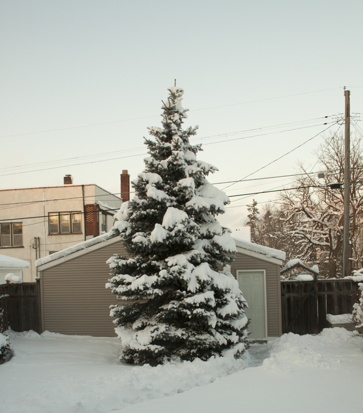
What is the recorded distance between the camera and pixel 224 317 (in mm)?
10133

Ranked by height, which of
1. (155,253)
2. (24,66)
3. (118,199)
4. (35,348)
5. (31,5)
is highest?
(31,5)

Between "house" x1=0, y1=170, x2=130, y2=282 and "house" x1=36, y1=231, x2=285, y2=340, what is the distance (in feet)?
44.8

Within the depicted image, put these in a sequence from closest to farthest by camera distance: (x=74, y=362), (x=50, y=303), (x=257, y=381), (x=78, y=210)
A: (x=257, y=381) → (x=74, y=362) → (x=50, y=303) → (x=78, y=210)

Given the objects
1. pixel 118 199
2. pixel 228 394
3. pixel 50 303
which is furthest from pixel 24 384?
pixel 118 199

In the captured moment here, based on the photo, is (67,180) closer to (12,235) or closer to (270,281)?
(12,235)

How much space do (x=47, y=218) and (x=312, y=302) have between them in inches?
752

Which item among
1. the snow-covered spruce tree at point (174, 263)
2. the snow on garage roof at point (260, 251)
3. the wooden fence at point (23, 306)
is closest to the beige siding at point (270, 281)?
the snow on garage roof at point (260, 251)

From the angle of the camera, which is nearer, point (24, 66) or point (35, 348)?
point (35, 348)

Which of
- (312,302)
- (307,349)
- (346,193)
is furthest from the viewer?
(346,193)

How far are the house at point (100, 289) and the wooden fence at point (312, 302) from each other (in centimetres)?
59

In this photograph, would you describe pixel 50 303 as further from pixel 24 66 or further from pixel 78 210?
pixel 78 210

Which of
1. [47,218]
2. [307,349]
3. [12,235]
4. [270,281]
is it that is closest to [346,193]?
[270,281]

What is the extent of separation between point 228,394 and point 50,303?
8.97 metres

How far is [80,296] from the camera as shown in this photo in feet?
45.2
